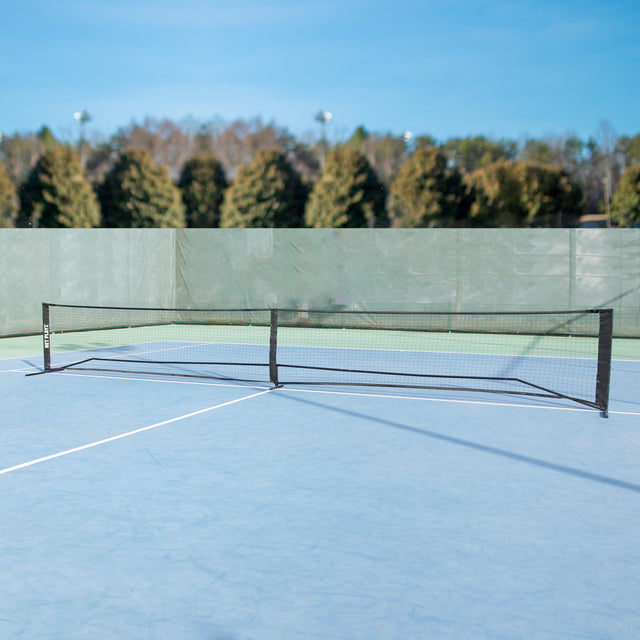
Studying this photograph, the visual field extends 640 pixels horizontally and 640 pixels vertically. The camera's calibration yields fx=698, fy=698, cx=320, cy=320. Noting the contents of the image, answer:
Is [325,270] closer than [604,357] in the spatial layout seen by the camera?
No

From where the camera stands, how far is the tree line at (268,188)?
31.2m

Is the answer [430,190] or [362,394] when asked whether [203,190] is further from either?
[362,394]

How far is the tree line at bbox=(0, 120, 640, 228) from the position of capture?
3116cm

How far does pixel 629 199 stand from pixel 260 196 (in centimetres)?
2412

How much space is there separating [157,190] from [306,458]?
1106 inches

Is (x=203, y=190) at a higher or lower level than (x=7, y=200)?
higher

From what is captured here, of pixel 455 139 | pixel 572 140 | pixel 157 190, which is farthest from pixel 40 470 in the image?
pixel 455 139

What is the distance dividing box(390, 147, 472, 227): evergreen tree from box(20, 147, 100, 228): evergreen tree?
1550 centimetres

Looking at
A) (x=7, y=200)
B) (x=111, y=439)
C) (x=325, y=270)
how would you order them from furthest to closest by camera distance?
1. (x=7, y=200)
2. (x=325, y=270)
3. (x=111, y=439)

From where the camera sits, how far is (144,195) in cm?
3152

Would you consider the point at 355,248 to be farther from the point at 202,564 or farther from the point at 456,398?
the point at 202,564

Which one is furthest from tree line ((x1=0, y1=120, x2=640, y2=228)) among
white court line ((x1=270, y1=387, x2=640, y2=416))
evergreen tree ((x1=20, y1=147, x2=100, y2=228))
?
white court line ((x1=270, y1=387, x2=640, y2=416))

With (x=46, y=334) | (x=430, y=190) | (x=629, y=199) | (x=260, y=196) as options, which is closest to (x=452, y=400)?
(x=46, y=334)

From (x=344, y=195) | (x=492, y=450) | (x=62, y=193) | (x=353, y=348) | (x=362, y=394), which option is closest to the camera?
(x=492, y=450)
